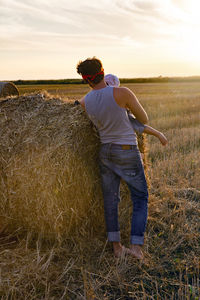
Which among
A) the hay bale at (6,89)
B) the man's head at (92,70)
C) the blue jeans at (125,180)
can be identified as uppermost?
the man's head at (92,70)

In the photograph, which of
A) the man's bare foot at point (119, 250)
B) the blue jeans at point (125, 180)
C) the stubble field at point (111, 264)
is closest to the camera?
the stubble field at point (111, 264)

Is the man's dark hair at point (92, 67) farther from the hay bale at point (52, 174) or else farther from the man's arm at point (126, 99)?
the hay bale at point (52, 174)

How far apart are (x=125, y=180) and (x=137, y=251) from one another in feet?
2.68

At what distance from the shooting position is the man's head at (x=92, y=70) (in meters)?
3.30

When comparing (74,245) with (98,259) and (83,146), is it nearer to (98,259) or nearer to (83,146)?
(98,259)

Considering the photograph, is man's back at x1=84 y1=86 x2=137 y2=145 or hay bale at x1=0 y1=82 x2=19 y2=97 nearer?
man's back at x1=84 y1=86 x2=137 y2=145

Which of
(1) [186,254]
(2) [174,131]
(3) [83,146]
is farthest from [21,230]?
(2) [174,131]

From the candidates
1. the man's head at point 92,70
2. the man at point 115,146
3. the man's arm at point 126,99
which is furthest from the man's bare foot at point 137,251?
the man's head at point 92,70

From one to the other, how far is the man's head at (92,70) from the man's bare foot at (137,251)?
1882 millimetres

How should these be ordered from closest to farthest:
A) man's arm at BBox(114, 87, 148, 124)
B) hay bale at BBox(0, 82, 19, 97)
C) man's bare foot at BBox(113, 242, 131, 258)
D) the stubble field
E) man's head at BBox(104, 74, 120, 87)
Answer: the stubble field
man's arm at BBox(114, 87, 148, 124)
man's bare foot at BBox(113, 242, 131, 258)
man's head at BBox(104, 74, 120, 87)
hay bale at BBox(0, 82, 19, 97)

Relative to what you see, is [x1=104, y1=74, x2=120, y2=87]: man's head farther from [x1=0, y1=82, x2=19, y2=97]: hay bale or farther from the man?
[x1=0, y1=82, x2=19, y2=97]: hay bale

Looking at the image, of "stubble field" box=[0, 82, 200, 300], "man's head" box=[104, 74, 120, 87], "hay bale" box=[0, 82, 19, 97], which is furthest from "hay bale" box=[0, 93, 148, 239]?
"hay bale" box=[0, 82, 19, 97]

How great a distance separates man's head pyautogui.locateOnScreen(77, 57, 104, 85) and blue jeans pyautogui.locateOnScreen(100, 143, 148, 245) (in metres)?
0.73

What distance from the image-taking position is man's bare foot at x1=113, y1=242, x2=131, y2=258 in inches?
147
